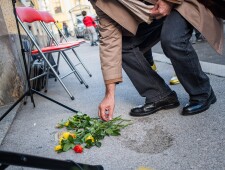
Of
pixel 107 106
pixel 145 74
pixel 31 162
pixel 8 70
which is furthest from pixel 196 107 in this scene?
pixel 8 70

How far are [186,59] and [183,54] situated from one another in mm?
46

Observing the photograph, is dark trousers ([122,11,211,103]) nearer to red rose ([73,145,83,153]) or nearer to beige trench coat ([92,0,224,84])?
beige trench coat ([92,0,224,84])

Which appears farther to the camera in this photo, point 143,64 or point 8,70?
point 8,70

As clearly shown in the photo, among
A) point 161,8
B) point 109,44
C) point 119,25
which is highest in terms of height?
point 161,8

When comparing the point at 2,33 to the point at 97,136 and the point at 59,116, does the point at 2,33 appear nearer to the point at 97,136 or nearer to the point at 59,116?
the point at 59,116

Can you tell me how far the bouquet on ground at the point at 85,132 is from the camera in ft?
6.26

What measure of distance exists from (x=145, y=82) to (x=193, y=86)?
40cm

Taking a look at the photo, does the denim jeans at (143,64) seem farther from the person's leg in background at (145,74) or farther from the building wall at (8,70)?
the building wall at (8,70)

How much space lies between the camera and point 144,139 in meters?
1.92

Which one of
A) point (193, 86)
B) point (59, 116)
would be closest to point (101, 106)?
point (193, 86)

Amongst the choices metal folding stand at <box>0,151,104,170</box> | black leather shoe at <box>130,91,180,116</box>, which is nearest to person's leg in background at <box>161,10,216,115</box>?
black leather shoe at <box>130,91,180,116</box>

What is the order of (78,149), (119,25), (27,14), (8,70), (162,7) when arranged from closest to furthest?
(78,149) < (162,7) < (119,25) < (8,70) < (27,14)

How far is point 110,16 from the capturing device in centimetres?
202

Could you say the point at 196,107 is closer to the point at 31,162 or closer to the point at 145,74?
the point at 145,74
